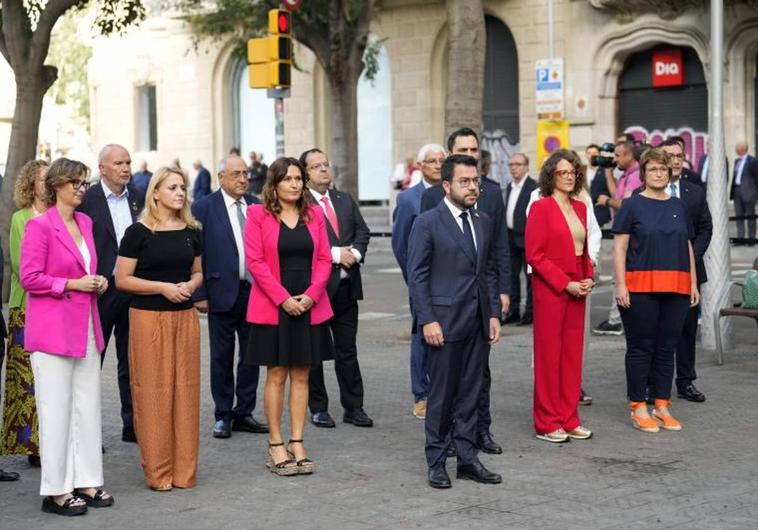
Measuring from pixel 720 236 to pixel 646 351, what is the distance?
3931 millimetres

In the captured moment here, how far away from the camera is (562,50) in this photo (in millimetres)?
29719

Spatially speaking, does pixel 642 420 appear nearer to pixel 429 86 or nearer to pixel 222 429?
pixel 222 429

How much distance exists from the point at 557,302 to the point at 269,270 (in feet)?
6.63

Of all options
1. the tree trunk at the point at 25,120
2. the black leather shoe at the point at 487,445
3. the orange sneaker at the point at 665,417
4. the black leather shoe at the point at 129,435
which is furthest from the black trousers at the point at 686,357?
the tree trunk at the point at 25,120

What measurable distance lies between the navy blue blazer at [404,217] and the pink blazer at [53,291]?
9.83ft

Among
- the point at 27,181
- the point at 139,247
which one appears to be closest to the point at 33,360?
the point at 139,247

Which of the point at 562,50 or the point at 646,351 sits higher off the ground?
the point at 562,50

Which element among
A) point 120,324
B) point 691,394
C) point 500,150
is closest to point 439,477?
point 120,324

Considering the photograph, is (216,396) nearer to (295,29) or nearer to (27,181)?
(27,181)

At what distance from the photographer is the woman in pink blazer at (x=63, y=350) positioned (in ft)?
25.6

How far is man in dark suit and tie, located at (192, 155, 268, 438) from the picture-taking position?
32.1ft

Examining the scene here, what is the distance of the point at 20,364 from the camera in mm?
9008

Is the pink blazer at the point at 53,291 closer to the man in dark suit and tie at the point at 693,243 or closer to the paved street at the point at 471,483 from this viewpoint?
the paved street at the point at 471,483

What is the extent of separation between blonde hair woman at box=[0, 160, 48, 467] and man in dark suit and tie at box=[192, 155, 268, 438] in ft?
4.02
